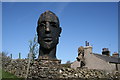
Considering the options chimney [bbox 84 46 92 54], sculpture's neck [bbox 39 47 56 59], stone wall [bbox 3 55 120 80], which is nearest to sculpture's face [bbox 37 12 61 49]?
sculpture's neck [bbox 39 47 56 59]

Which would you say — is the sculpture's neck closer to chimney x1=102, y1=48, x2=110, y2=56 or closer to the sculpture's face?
the sculpture's face

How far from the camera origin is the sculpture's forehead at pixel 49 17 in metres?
10.9

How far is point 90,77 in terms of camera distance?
1261 centimetres

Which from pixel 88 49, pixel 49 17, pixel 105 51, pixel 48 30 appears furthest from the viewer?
pixel 105 51

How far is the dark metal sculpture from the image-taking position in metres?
10.7

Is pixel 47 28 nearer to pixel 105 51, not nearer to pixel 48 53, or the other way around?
pixel 48 53

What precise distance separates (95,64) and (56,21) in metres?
15.3

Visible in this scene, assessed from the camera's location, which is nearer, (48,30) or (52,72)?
(52,72)

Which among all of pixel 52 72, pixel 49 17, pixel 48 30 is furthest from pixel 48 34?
pixel 52 72

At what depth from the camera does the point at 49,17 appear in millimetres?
10875

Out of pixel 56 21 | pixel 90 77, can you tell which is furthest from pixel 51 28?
pixel 90 77

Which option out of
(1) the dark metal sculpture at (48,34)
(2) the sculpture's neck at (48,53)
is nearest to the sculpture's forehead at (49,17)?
(1) the dark metal sculpture at (48,34)

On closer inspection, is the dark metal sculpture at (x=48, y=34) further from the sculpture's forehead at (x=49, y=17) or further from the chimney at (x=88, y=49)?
the chimney at (x=88, y=49)

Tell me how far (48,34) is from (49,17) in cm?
104
